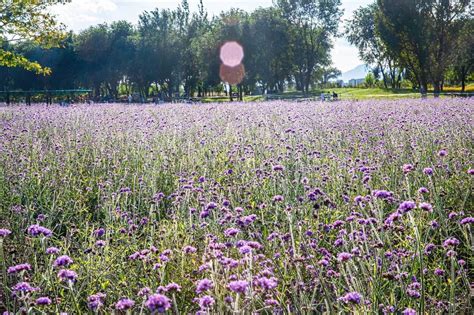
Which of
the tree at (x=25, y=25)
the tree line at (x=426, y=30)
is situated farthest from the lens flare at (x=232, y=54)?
the tree at (x=25, y=25)

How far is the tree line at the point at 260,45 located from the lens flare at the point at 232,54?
52 centimetres

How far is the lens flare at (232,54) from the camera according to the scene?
46.2 m

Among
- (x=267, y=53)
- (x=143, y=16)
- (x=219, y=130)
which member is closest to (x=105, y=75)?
(x=143, y=16)

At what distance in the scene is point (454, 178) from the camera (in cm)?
475

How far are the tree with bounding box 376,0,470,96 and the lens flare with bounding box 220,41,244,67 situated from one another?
14.4 metres

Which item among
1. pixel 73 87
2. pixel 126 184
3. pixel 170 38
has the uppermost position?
pixel 170 38

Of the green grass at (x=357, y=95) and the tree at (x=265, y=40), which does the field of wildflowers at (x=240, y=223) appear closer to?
the green grass at (x=357, y=95)

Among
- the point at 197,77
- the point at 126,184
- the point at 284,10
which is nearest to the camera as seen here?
the point at 126,184

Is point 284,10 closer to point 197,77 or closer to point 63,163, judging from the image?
point 197,77

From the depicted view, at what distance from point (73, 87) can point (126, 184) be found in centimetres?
7035

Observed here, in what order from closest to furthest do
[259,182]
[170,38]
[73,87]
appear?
[259,182] < [170,38] < [73,87]

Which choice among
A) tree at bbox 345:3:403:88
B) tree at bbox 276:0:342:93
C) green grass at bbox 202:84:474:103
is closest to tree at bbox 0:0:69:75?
green grass at bbox 202:84:474:103

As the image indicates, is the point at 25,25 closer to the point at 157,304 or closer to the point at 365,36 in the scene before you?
the point at 157,304

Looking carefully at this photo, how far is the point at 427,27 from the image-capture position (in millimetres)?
35531
